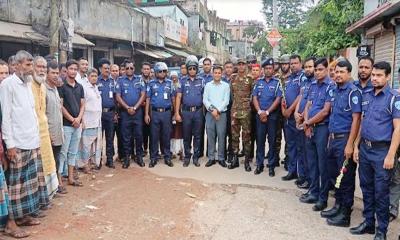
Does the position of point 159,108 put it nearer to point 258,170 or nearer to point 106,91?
point 106,91

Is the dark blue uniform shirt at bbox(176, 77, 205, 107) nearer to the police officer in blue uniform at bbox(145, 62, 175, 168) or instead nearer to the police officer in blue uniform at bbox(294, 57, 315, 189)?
the police officer in blue uniform at bbox(145, 62, 175, 168)

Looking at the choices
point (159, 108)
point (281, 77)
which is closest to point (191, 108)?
point (159, 108)

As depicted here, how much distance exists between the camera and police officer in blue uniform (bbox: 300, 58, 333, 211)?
5.00 metres

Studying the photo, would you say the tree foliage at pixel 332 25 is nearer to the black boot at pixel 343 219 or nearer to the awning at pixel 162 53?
the awning at pixel 162 53

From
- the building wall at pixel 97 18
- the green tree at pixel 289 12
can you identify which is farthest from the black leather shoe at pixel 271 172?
the green tree at pixel 289 12

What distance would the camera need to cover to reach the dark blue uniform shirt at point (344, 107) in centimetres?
435

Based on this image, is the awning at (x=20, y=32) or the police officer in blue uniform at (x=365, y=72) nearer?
the police officer in blue uniform at (x=365, y=72)

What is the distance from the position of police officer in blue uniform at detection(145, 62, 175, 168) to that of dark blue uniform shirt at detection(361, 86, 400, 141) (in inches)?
152

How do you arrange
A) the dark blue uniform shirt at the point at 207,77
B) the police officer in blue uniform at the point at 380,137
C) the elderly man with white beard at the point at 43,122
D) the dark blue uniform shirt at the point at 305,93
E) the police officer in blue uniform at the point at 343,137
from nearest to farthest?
1. the police officer in blue uniform at the point at 380,137
2. the police officer in blue uniform at the point at 343,137
3. the elderly man with white beard at the point at 43,122
4. the dark blue uniform shirt at the point at 305,93
5. the dark blue uniform shirt at the point at 207,77

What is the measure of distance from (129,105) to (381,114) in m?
4.41

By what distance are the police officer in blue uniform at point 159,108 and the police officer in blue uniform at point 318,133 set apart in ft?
8.93

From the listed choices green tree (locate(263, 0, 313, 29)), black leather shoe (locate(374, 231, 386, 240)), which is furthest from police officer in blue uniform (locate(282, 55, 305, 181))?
green tree (locate(263, 0, 313, 29))

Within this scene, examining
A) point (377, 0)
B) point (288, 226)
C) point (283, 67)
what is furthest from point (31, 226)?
point (377, 0)

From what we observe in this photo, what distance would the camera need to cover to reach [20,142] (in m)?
4.16
